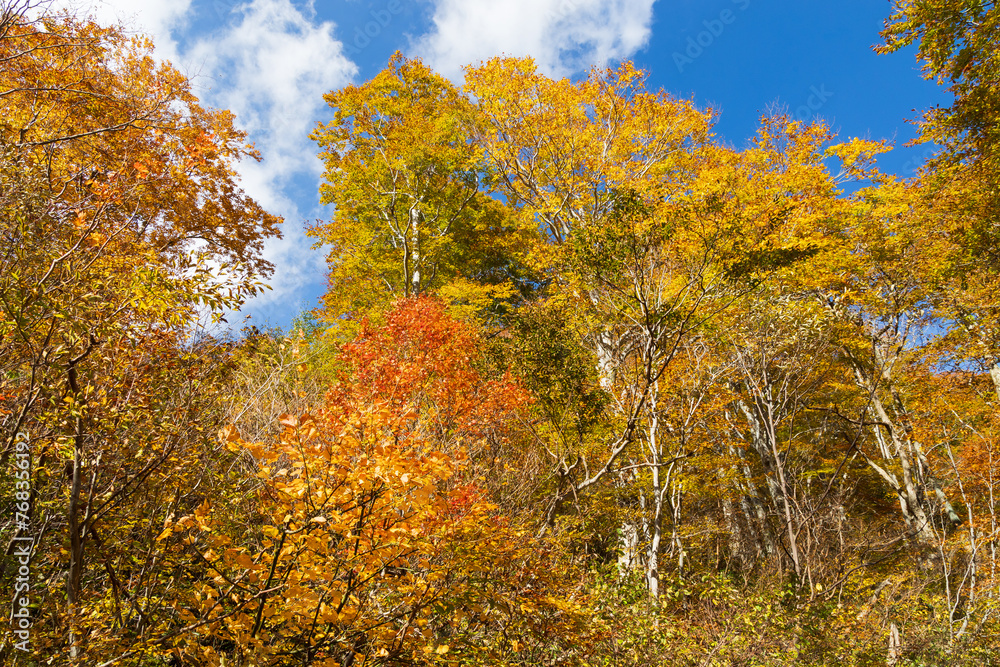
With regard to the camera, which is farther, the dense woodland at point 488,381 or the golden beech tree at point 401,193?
the golden beech tree at point 401,193

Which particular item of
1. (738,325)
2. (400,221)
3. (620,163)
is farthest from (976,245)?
(400,221)

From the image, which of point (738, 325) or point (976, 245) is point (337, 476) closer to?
point (738, 325)

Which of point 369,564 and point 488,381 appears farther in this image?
point 488,381

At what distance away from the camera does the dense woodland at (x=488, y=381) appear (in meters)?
3.46

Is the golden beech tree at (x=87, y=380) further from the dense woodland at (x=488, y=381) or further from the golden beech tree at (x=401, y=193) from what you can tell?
the golden beech tree at (x=401, y=193)

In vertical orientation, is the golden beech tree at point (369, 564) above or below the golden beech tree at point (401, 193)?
below

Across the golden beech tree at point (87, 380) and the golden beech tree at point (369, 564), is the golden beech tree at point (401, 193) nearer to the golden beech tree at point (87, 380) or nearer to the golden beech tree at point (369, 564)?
the golden beech tree at point (369, 564)

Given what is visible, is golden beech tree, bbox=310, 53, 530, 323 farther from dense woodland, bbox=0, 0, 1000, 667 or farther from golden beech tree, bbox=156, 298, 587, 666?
golden beech tree, bbox=156, 298, 587, 666

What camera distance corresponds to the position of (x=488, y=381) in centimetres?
985

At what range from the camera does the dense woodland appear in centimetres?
346

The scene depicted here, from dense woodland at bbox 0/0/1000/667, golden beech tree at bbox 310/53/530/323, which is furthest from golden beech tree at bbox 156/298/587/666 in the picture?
golden beech tree at bbox 310/53/530/323

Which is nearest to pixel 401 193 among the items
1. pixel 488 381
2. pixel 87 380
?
pixel 488 381

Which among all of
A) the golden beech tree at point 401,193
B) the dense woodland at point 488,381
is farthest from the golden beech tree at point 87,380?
the golden beech tree at point 401,193

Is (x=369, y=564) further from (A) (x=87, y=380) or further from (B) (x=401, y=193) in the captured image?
(B) (x=401, y=193)
